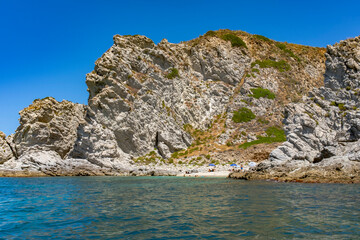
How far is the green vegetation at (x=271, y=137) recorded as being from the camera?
5684 cm

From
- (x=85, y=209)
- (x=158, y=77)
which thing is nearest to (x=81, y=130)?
(x=158, y=77)

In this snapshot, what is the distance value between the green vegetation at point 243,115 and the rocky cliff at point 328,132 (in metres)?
23.5

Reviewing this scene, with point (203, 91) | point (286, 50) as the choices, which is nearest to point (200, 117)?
point (203, 91)

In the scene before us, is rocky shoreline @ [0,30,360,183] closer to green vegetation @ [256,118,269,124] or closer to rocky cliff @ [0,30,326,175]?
rocky cliff @ [0,30,326,175]

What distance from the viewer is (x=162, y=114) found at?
2381 inches

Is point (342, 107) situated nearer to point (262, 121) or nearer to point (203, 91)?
point (262, 121)

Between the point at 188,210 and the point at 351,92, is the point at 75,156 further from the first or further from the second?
the point at 351,92

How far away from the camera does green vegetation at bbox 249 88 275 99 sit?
7069 cm

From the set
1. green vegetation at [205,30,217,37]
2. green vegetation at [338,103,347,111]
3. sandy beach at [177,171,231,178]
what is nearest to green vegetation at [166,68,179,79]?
green vegetation at [205,30,217,37]

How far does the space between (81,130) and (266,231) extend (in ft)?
160

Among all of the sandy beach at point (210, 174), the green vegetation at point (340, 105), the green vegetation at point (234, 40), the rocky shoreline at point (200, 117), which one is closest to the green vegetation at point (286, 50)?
the rocky shoreline at point (200, 117)

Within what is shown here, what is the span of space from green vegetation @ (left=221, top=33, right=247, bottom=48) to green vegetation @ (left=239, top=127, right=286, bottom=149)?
31169 millimetres

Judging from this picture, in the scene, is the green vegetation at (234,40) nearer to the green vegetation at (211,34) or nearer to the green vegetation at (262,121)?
the green vegetation at (211,34)

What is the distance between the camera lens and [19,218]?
510 inches
